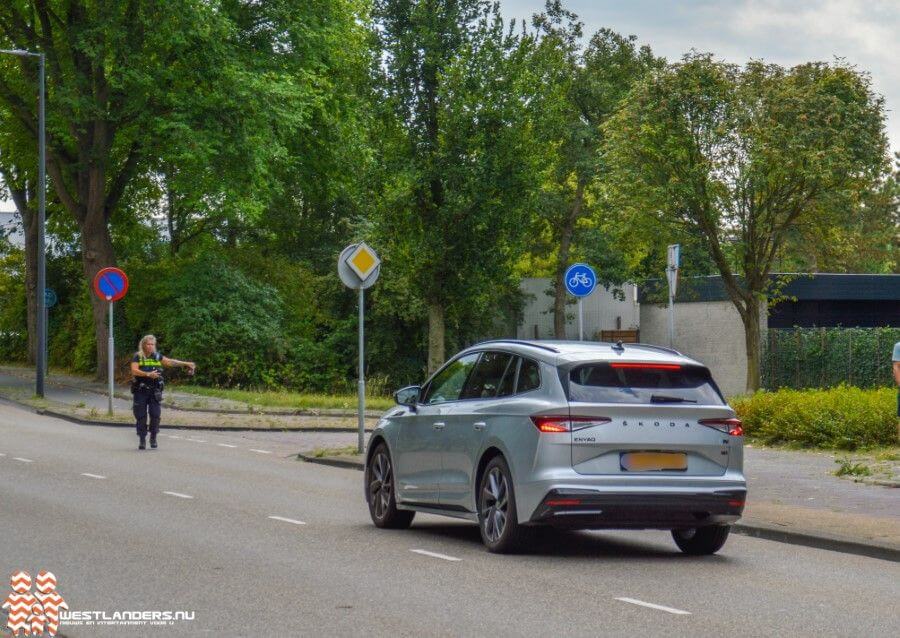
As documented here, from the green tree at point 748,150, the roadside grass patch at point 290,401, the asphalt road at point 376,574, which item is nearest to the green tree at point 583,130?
the green tree at point 748,150

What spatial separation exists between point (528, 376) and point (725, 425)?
1.51 meters

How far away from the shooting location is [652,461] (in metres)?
10.5

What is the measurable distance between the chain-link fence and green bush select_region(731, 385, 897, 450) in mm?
14164

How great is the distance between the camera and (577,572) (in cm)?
1002

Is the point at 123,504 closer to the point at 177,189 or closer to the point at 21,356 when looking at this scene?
the point at 177,189

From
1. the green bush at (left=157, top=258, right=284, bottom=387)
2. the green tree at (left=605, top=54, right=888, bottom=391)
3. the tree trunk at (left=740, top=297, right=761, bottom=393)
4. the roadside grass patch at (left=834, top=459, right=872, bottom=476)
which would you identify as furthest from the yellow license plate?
the green bush at (left=157, top=258, right=284, bottom=387)

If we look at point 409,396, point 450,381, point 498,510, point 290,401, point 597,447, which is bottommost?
point 290,401

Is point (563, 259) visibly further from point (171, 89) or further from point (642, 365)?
point (642, 365)

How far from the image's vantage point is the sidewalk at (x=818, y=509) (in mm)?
11641

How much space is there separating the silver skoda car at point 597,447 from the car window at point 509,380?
11 millimetres

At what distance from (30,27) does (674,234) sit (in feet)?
59.3

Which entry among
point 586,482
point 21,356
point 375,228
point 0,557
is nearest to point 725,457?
point 586,482

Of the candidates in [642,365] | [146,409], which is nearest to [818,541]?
[642,365]

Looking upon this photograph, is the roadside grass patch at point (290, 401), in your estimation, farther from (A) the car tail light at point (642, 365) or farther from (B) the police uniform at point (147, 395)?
(A) the car tail light at point (642, 365)
